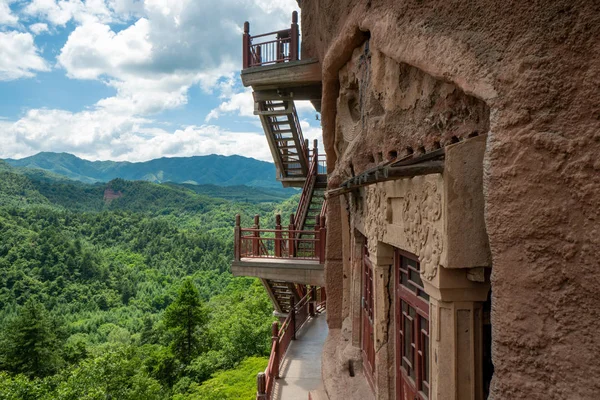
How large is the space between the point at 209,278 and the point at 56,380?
169 feet

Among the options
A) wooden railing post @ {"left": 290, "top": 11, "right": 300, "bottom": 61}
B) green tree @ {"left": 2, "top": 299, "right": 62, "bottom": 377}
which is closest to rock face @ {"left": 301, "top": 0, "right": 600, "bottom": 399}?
wooden railing post @ {"left": 290, "top": 11, "right": 300, "bottom": 61}

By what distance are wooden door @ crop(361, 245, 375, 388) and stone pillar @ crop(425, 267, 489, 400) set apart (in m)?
2.36

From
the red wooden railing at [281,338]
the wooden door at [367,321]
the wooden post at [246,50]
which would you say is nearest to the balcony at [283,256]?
the red wooden railing at [281,338]

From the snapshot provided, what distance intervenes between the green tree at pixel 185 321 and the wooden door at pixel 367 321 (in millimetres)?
25172

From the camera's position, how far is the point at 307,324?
12570 mm

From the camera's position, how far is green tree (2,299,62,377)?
26703 mm

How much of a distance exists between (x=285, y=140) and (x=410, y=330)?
8.82 meters

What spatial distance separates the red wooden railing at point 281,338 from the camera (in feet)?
26.2

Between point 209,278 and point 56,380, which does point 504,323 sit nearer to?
point 56,380

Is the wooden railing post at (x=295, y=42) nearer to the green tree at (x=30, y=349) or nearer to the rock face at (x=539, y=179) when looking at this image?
the rock face at (x=539, y=179)

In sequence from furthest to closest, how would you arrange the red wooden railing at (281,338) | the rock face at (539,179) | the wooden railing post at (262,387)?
the red wooden railing at (281,338) → the wooden railing post at (262,387) → the rock face at (539,179)

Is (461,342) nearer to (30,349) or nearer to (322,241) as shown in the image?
(322,241)

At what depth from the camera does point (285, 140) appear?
474 inches

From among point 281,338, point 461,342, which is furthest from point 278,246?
point 461,342
